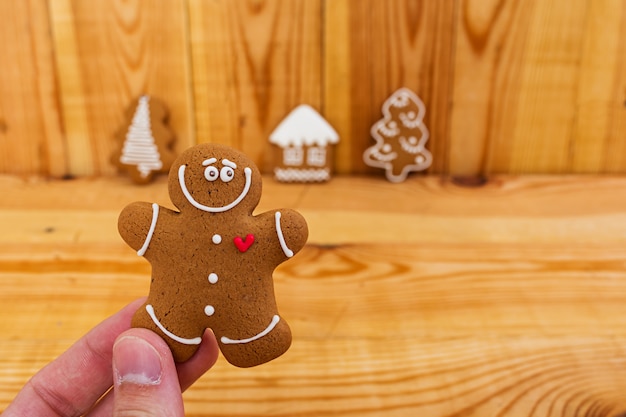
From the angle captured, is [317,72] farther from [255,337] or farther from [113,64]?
[255,337]

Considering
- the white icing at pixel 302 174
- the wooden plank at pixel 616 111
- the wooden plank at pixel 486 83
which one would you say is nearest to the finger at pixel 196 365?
the white icing at pixel 302 174

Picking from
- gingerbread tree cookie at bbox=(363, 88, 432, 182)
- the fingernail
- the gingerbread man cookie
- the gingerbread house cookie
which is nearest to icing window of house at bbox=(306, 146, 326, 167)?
the gingerbread house cookie

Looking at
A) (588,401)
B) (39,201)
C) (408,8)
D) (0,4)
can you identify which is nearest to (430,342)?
(588,401)

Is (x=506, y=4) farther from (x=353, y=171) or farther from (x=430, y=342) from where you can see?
(x=430, y=342)

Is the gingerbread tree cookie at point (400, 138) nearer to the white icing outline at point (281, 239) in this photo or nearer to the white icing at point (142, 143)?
the white icing at point (142, 143)

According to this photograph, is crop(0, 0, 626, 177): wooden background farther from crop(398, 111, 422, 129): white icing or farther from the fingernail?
the fingernail

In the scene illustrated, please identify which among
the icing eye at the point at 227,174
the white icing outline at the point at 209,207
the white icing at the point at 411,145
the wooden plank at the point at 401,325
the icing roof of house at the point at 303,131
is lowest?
the wooden plank at the point at 401,325
